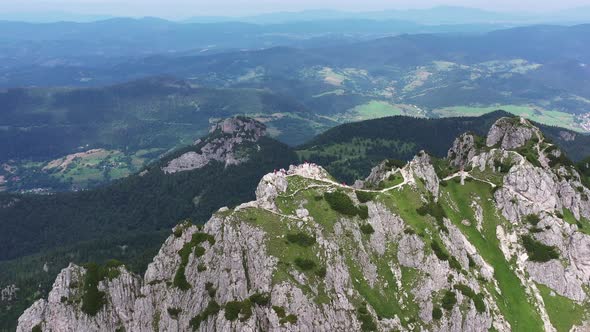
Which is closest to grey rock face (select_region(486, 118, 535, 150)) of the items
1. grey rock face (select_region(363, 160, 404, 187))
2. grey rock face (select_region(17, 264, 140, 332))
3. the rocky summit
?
the rocky summit

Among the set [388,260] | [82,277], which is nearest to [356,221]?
[388,260]

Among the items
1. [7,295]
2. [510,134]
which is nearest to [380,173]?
[510,134]

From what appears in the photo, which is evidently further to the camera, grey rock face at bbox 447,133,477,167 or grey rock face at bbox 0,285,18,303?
grey rock face at bbox 0,285,18,303

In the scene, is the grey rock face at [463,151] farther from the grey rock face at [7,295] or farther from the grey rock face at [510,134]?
the grey rock face at [7,295]

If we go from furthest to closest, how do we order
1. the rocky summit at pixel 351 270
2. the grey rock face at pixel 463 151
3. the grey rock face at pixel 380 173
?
1. the grey rock face at pixel 463 151
2. the grey rock face at pixel 380 173
3. the rocky summit at pixel 351 270

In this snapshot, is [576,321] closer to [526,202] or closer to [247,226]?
[526,202]

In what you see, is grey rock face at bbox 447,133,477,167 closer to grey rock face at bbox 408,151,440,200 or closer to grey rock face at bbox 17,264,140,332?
grey rock face at bbox 408,151,440,200

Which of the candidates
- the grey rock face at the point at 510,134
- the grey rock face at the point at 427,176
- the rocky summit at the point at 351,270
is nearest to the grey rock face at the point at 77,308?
the rocky summit at the point at 351,270
